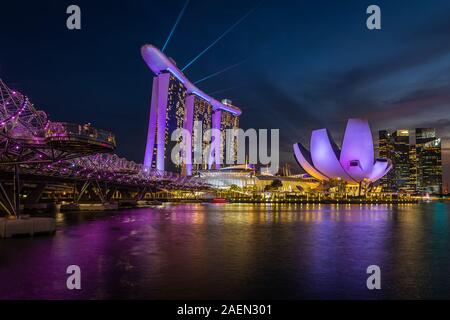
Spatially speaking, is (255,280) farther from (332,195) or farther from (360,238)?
(332,195)

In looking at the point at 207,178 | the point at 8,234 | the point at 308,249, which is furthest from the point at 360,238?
the point at 207,178

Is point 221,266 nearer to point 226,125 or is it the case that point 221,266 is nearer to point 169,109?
Answer: point 169,109

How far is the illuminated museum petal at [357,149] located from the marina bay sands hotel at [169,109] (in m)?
32.8

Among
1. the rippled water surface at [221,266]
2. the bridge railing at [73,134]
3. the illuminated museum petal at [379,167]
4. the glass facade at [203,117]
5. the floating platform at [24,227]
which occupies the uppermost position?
the glass facade at [203,117]

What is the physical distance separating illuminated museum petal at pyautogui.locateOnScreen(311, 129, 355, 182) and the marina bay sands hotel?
27.1 meters

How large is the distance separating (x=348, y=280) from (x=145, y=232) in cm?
1341

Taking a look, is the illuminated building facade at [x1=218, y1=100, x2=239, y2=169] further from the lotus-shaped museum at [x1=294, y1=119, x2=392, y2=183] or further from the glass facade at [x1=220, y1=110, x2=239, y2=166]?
the lotus-shaped museum at [x1=294, y1=119, x2=392, y2=183]

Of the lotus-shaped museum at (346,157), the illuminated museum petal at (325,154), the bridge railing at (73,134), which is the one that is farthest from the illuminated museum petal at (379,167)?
the bridge railing at (73,134)

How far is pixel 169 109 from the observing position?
8162 centimetres

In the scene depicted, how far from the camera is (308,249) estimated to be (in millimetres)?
16469

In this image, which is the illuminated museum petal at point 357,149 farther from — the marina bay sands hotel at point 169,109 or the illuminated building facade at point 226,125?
the illuminated building facade at point 226,125

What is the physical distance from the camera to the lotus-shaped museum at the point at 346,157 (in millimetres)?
78812

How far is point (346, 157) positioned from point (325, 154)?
156 inches

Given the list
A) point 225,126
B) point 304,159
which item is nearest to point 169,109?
point 304,159
